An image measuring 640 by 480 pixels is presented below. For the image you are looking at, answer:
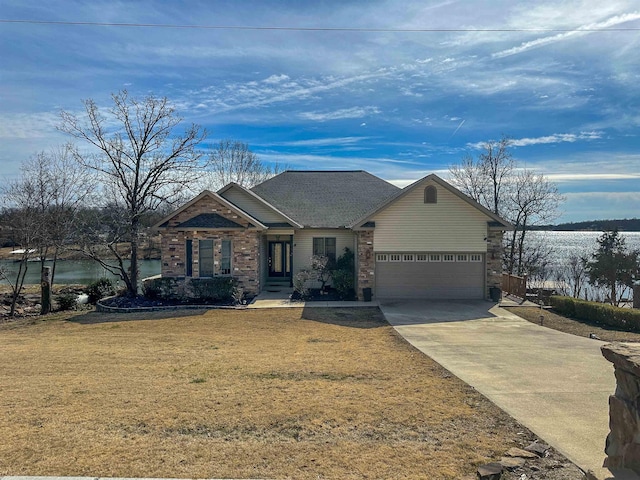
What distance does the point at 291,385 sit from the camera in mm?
7195

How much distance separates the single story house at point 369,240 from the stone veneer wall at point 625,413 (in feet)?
47.4

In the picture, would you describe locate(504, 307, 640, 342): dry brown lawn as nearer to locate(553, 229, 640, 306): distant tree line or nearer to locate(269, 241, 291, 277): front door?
locate(553, 229, 640, 306): distant tree line

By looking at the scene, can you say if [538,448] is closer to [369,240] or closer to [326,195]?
[369,240]

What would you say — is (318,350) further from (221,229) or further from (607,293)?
(607,293)

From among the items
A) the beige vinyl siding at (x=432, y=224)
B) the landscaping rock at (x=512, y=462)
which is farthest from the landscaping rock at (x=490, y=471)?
the beige vinyl siding at (x=432, y=224)

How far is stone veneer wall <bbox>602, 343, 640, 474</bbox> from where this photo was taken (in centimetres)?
332

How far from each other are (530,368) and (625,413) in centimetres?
564

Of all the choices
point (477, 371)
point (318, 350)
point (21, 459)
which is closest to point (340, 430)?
point (21, 459)

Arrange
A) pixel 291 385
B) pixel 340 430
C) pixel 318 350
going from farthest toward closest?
pixel 318 350, pixel 291 385, pixel 340 430

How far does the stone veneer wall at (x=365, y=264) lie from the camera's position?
18250mm

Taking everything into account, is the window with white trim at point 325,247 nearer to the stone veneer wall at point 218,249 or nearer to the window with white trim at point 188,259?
the stone veneer wall at point 218,249

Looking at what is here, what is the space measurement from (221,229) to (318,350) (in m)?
9.98

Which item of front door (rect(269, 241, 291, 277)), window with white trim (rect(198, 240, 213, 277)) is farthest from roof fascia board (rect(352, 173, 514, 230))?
window with white trim (rect(198, 240, 213, 277))

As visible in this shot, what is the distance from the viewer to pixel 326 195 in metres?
23.5
